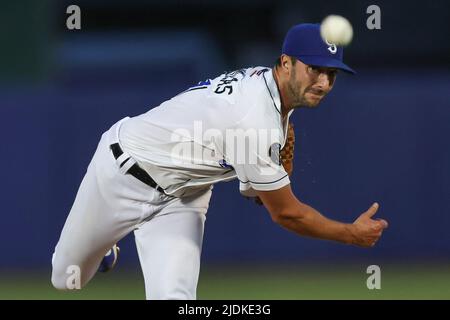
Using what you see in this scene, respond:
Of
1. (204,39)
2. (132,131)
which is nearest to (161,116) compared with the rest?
(132,131)

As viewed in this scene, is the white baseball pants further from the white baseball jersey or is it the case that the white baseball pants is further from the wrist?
the wrist

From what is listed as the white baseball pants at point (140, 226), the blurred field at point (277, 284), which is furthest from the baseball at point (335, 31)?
the blurred field at point (277, 284)

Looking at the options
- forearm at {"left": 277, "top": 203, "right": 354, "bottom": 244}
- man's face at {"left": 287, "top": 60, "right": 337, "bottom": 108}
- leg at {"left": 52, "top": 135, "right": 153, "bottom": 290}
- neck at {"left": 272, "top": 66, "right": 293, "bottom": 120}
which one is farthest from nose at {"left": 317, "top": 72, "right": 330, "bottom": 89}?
leg at {"left": 52, "top": 135, "right": 153, "bottom": 290}

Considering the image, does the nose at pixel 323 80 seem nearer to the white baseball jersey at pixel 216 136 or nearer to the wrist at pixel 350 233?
the white baseball jersey at pixel 216 136

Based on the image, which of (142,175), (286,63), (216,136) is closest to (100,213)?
(142,175)

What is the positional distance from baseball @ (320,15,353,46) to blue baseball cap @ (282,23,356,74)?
0.09 feet

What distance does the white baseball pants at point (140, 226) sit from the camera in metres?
6.32

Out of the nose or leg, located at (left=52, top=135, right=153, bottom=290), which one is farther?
leg, located at (left=52, top=135, right=153, bottom=290)

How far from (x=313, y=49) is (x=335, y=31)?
0.58 ft

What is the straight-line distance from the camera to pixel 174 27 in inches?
633

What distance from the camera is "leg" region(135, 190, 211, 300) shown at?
247 inches

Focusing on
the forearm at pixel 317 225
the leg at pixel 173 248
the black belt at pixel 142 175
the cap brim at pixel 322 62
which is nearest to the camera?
the cap brim at pixel 322 62

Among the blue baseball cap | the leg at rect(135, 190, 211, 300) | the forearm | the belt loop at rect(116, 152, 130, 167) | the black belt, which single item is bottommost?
the leg at rect(135, 190, 211, 300)

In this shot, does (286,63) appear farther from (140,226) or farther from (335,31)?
(140,226)
